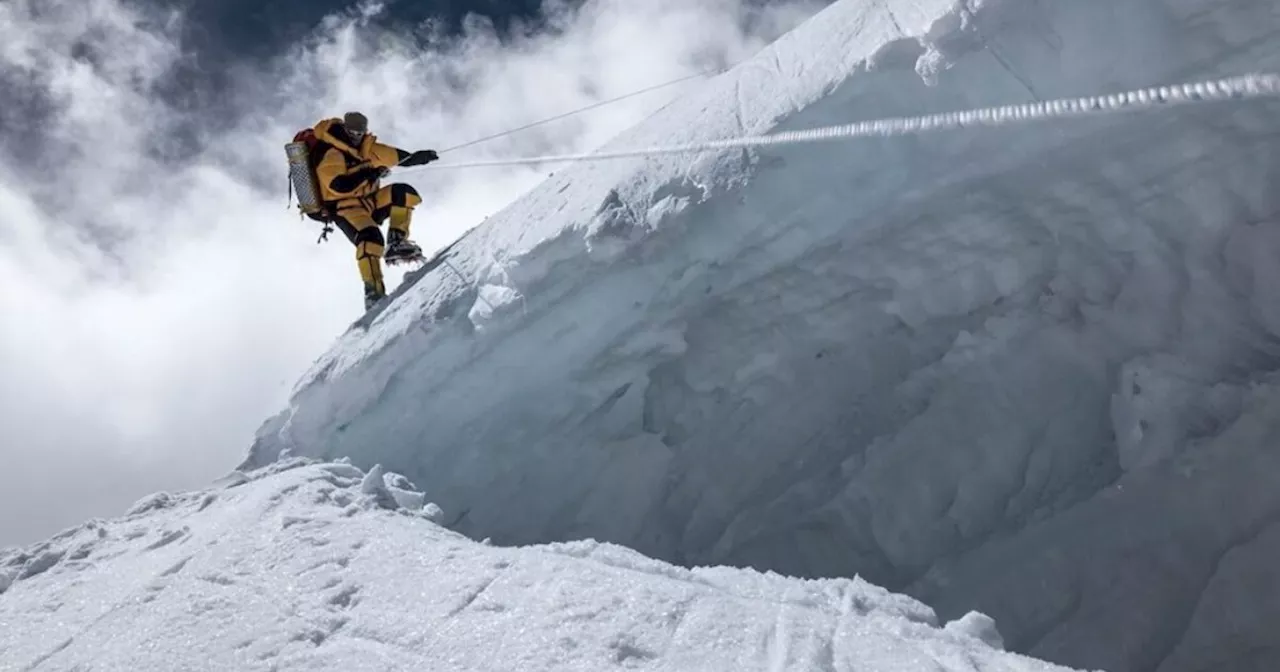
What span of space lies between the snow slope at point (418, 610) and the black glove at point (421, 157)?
10.1ft

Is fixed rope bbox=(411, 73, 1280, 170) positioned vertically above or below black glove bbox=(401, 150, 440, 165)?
below

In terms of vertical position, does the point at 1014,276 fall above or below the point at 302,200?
below

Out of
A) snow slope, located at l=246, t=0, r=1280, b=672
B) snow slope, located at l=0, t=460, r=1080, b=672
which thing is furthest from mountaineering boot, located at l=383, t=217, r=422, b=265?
snow slope, located at l=0, t=460, r=1080, b=672

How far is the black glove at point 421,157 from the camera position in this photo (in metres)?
5.92

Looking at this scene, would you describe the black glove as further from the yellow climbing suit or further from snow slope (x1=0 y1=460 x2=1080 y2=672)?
snow slope (x1=0 y1=460 x2=1080 y2=672)

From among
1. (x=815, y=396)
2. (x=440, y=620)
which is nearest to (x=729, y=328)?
(x=815, y=396)

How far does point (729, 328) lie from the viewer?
4.32m

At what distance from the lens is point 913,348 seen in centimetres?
438

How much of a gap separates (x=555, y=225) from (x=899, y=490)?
86.9 inches

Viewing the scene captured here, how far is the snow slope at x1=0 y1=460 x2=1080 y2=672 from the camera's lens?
6.91ft

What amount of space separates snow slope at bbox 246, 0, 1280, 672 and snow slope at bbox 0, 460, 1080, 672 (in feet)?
3.94

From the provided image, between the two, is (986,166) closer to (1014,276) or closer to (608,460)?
(1014,276)

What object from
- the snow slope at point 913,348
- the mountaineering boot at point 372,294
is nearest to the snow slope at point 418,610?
the snow slope at point 913,348

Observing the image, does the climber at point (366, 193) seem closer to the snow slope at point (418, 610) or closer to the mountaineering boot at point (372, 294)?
the mountaineering boot at point (372, 294)
